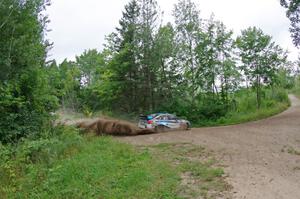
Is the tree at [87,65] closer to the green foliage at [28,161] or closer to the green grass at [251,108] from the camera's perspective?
the green grass at [251,108]

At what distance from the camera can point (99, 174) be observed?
251 inches

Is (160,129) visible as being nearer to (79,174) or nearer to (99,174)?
(99,174)

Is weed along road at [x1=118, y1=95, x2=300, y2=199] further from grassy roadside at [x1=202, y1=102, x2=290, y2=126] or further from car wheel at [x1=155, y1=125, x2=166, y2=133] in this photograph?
grassy roadside at [x1=202, y1=102, x2=290, y2=126]

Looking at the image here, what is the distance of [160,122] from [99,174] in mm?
11205

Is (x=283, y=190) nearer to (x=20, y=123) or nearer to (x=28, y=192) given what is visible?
(x=28, y=192)

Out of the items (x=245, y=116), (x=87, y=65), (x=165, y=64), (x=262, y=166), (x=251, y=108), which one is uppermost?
(x=87, y=65)

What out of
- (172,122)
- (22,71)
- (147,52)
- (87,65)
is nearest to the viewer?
(22,71)

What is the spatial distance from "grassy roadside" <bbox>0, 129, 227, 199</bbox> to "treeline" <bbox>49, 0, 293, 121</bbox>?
15.9m

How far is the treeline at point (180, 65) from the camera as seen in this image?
24062 millimetres

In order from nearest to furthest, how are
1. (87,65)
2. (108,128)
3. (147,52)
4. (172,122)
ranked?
(108,128), (172,122), (147,52), (87,65)

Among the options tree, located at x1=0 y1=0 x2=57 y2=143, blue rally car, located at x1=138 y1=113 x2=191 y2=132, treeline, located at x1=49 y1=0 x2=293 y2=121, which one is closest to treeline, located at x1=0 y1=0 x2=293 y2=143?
treeline, located at x1=49 y1=0 x2=293 y2=121

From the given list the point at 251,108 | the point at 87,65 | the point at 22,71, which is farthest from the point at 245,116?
the point at 87,65

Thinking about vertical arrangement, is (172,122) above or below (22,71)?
below

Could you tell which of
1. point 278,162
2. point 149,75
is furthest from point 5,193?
point 149,75
